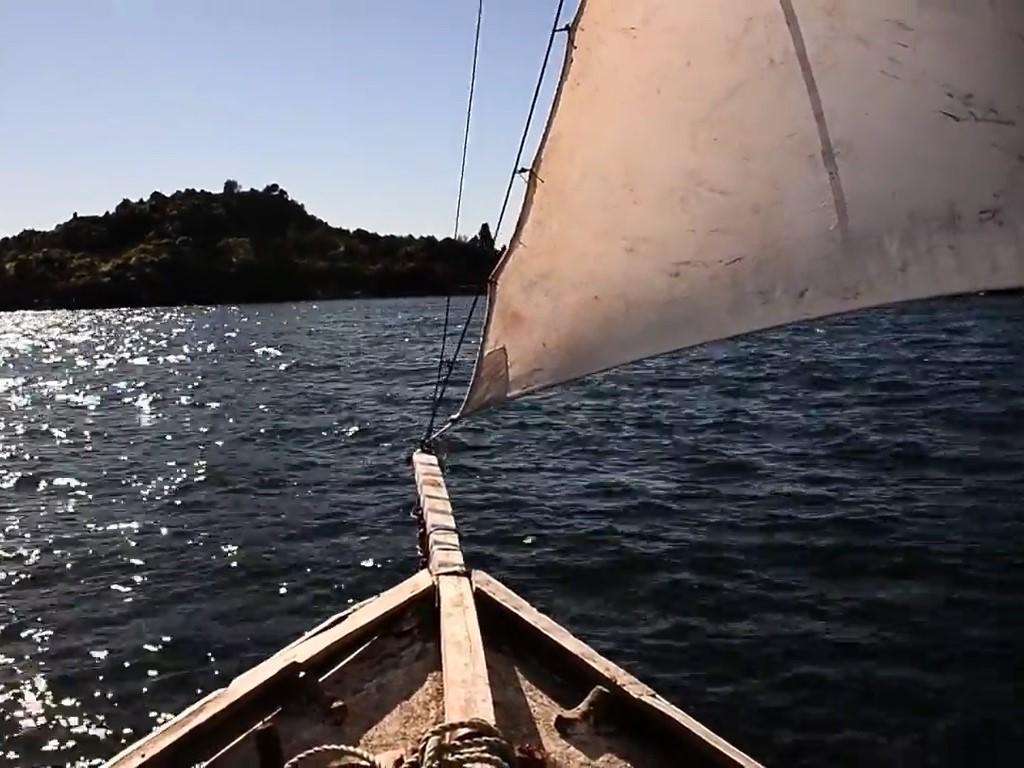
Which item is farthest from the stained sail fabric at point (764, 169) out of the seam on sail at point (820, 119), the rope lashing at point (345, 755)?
the rope lashing at point (345, 755)

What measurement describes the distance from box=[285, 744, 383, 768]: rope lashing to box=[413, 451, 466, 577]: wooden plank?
87.7 inches

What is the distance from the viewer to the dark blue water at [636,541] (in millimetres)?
11156

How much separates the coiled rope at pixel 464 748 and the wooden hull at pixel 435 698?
0.76ft

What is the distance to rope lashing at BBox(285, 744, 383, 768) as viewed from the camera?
542 cm

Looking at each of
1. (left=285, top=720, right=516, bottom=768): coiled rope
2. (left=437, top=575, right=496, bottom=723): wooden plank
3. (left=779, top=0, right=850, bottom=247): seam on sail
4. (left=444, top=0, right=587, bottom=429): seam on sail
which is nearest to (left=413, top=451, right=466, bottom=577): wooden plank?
(left=437, top=575, right=496, bottom=723): wooden plank

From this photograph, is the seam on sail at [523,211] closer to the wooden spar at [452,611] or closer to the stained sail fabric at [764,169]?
the stained sail fabric at [764,169]

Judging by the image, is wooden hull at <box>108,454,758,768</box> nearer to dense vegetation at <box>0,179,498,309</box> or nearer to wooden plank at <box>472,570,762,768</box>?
wooden plank at <box>472,570,762,768</box>

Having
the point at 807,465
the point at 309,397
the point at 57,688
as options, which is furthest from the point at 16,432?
the point at 807,465

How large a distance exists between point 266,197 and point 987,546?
152589 millimetres

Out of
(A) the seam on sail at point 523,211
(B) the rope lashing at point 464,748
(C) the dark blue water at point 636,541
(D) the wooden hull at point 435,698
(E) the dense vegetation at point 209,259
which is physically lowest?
(C) the dark blue water at point 636,541

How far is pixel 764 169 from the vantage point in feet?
16.9

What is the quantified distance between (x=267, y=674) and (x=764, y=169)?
15.7 ft

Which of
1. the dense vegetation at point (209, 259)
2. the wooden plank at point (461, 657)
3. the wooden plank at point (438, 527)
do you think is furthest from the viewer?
the dense vegetation at point (209, 259)

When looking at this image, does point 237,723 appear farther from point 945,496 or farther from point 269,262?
point 269,262
